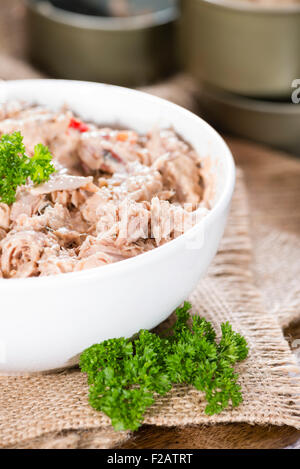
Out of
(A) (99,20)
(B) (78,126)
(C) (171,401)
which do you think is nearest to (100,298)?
(C) (171,401)

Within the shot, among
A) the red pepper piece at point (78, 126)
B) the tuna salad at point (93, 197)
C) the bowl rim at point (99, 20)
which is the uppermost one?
the bowl rim at point (99, 20)

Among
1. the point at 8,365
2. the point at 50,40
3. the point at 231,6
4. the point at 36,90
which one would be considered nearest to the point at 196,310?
the point at 8,365

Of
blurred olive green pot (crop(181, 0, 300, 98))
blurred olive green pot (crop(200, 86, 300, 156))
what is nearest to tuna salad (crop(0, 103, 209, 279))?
blurred olive green pot (crop(181, 0, 300, 98))

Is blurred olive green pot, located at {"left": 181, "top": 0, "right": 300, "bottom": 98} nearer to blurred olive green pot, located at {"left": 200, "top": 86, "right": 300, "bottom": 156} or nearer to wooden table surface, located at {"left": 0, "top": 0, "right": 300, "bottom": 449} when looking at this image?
blurred olive green pot, located at {"left": 200, "top": 86, "right": 300, "bottom": 156}

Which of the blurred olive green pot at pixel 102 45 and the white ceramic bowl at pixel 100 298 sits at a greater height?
the blurred olive green pot at pixel 102 45

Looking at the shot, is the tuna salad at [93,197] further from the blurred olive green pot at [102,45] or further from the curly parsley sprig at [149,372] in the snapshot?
the blurred olive green pot at [102,45]

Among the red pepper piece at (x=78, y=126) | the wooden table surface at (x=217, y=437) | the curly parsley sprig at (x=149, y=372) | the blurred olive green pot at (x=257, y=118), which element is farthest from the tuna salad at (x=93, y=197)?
the blurred olive green pot at (x=257, y=118)
